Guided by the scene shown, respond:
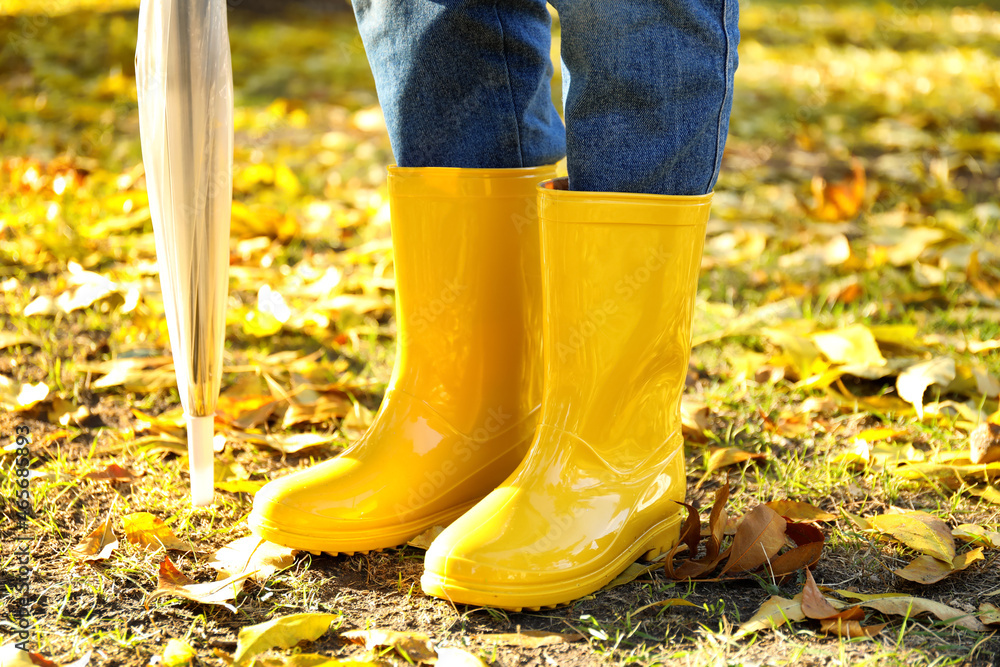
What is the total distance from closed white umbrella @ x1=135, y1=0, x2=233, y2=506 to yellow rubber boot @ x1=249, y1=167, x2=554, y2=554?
0.67ft

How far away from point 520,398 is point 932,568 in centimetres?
56

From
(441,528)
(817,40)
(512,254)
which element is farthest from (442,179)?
(817,40)

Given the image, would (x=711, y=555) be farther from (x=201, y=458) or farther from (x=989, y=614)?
(x=201, y=458)

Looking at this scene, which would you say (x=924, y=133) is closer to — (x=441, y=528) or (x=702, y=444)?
(x=702, y=444)

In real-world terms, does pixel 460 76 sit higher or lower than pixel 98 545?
higher

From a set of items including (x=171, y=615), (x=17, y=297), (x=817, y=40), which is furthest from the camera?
(x=817, y=40)

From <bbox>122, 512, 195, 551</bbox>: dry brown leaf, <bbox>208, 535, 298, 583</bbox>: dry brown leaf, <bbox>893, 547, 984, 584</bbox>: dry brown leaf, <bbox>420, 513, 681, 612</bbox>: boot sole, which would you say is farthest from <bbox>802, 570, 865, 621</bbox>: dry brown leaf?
<bbox>122, 512, 195, 551</bbox>: dry brown leaf

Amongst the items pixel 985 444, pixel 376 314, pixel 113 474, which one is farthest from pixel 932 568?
pixel 376 314

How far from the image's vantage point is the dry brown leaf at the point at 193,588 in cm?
93

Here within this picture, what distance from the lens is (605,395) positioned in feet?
3.41

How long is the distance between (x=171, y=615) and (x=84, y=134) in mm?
2742

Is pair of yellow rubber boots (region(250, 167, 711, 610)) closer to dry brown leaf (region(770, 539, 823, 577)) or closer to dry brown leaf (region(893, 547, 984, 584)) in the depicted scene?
dry brown leaf (region(770, 539, 823, 577))

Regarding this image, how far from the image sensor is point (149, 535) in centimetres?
107

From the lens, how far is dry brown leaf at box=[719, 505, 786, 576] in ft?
3.26
